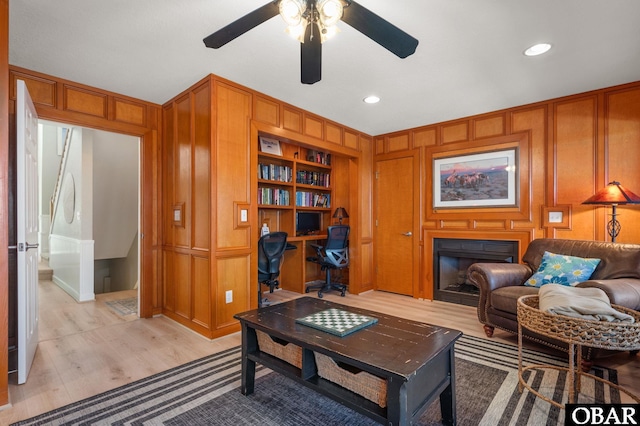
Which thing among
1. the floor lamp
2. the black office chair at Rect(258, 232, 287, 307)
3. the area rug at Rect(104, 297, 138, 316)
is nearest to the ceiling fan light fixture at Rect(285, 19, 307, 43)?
the black office chair at Rect(258, 232, 287, 307)

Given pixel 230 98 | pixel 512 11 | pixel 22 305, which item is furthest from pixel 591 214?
pixel 22 305

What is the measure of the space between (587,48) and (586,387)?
2.41 m

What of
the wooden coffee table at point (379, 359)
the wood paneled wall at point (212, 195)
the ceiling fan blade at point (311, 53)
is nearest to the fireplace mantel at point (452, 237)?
the wood paneled wall at point (212, 195)

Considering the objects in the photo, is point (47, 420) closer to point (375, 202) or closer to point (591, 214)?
point (375, 202)

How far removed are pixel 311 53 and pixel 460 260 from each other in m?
3.53

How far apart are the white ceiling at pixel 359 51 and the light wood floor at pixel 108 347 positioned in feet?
7.86

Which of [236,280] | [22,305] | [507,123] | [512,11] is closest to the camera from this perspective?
[512,11]

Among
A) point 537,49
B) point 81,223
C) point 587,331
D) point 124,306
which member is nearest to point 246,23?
point 537,49

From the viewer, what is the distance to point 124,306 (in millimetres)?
3963

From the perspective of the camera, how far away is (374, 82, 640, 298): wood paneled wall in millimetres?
→ 3051

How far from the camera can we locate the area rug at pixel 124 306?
3748 mm

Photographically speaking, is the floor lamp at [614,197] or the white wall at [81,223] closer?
the floor lamp at [614,197]

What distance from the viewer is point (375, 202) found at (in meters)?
4.91

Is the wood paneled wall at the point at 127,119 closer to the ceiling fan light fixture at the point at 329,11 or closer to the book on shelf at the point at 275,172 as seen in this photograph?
the book on shelf at the point at 275,172
